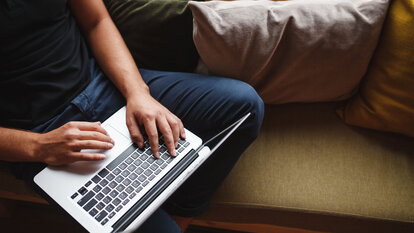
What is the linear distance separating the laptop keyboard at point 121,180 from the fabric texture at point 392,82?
26.2 inches

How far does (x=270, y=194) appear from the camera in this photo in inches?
38.5

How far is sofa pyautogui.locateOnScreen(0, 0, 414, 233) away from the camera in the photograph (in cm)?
95

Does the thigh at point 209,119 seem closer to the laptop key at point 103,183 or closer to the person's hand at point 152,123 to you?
the person's hand at point 152,123

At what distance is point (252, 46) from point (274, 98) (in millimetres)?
236

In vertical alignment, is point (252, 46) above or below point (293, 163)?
above

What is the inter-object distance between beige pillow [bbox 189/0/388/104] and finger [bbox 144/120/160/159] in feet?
1.05

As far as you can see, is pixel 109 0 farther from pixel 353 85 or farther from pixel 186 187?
pixel 353 85

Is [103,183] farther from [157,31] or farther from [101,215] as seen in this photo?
[157,31]

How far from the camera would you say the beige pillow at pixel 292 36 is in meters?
0.92

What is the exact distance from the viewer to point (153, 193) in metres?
0.75

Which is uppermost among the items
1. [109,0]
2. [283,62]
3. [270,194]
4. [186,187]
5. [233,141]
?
[109,0]

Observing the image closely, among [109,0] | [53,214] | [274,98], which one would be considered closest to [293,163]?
[274,98]

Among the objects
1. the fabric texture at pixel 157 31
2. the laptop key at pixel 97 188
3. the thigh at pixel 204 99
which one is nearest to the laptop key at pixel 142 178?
the laptop key at pixel 97 188

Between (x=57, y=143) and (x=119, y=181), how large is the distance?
7.5 inches
